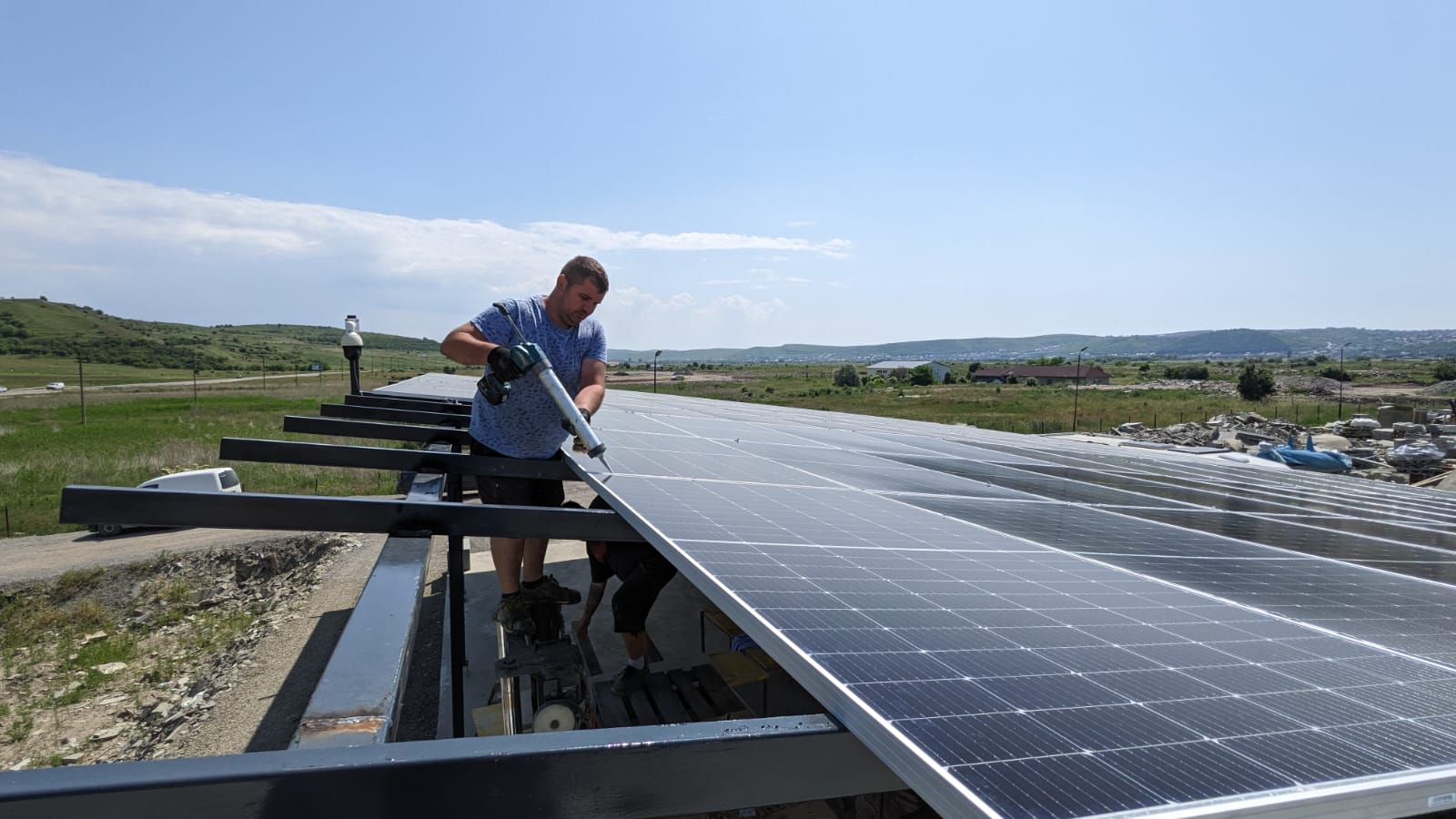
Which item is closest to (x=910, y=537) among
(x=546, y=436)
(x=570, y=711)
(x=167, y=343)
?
(x=570, y=711)

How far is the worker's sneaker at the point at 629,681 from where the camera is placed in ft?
20.7

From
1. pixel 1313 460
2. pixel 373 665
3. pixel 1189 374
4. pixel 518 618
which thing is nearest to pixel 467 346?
pixel 518 618

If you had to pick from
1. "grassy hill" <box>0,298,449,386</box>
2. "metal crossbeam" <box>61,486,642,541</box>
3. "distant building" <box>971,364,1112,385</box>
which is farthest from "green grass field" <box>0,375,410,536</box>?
"distant building" <box>971,364,1112,385</box>

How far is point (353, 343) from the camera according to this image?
14.8 meters

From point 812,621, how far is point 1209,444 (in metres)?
40.2

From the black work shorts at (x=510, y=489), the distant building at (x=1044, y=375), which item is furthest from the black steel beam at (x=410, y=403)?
the distant building at (x=1044, y=375)

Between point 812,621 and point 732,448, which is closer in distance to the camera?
point 812,621

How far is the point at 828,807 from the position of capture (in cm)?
537

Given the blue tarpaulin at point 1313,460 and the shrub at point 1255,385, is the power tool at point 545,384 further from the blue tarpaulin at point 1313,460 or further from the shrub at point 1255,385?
the shrub at point 1255,385

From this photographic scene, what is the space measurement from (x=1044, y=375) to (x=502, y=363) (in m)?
126

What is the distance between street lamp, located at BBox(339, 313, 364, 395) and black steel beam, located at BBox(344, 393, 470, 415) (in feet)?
6.38

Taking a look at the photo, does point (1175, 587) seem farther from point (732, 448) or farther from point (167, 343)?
point (167, 343)

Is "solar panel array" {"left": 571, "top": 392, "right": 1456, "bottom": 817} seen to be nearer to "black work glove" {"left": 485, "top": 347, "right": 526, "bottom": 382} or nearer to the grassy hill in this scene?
"black work glove" {"left": 485, "top": 347, "right": 526, "bottom": 382}

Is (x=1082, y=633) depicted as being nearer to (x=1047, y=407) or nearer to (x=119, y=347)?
(x=1047, y=407)
